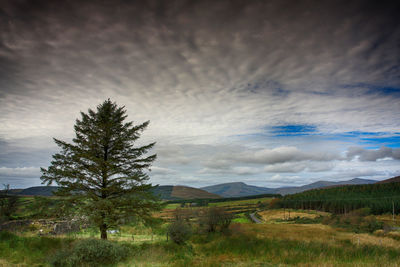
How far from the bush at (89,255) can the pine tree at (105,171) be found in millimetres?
3312

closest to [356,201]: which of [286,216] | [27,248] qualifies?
[286,216]

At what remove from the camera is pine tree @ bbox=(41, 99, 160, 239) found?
17156 mm

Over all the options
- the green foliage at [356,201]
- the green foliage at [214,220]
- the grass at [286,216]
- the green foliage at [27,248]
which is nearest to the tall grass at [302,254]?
the green foliage at [214,220]

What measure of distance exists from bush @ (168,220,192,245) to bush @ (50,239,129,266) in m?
8.38

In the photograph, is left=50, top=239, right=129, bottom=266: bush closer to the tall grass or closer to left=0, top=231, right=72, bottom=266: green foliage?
left=0, top=231, right=72, bottom=266: green foliage

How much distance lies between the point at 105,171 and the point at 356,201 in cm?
12701

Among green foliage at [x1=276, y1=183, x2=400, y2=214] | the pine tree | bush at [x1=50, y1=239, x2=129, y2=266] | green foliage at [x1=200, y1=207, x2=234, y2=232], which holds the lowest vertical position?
green foliage at [x1=276, y1=183, x2=400, y2=214]

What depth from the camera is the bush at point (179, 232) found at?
2184 centimetres

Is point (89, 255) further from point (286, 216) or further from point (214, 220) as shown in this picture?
point (286, 216)

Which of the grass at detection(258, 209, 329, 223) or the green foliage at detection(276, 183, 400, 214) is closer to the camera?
the grass at detection(258, 209, 329, 223)

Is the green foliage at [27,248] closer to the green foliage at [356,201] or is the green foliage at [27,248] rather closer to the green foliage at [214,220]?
the green foliage at [214,220]

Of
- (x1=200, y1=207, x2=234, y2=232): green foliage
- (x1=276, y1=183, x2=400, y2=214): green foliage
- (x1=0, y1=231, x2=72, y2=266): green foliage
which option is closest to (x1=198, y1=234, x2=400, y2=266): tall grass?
(x1=200, y1=207, x2=234, y2=232): green foliage

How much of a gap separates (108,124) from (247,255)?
14492 mm

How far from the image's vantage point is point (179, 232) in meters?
22.1
